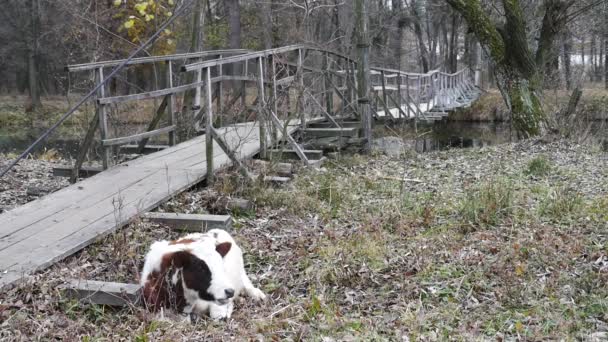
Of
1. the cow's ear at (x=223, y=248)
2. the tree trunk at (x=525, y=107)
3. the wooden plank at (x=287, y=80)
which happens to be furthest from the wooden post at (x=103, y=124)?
the tree trunk at (x=525, y=107)

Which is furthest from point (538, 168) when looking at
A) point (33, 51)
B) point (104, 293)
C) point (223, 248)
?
point (33, 51)

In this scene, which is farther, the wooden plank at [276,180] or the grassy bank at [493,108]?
the grassy bank at [493,108]

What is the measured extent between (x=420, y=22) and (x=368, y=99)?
860 inches

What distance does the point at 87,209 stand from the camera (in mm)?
5703

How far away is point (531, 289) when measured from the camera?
441 centimetres

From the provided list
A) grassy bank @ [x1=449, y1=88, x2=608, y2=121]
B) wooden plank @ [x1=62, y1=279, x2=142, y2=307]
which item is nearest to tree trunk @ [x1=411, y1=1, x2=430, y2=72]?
grassy bank @ [x1=449, y1=88, x2=608, y2=121]

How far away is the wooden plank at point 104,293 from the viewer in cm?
407

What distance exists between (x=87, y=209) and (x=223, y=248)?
2.10m

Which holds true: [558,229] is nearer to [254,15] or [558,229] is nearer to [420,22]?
[254,15]

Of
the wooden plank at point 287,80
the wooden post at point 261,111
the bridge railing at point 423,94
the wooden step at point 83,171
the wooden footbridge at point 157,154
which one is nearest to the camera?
the wooden footbridge at point 157,154

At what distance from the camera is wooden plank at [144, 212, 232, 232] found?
5.46 m

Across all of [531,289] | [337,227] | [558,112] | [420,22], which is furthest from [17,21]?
[531,289]

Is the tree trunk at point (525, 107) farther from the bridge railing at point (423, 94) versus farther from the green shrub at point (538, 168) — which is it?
the green shrub at point (538, 168)

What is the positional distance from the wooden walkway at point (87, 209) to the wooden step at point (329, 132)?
2.63 m
